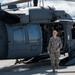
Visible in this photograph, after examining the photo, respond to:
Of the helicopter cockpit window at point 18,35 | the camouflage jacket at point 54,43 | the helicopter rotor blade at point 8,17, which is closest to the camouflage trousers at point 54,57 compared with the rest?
the camouflage jacket at point 54,43

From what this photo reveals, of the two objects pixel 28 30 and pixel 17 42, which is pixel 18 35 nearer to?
pixel 17 42

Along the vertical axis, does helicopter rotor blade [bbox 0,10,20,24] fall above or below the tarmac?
above

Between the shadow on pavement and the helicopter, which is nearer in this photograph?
the shadow on pavement

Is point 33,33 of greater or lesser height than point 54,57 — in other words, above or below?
above

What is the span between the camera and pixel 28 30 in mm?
17703

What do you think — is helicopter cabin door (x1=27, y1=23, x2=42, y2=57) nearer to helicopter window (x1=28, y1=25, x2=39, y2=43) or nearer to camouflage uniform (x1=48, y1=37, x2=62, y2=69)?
helicopter window (x1=28, y1=25, x2=39, y2=43)

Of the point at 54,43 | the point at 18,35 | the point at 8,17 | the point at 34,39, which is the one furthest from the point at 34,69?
the point at 8,17

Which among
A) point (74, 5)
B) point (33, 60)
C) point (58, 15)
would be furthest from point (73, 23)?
point (74, 5)

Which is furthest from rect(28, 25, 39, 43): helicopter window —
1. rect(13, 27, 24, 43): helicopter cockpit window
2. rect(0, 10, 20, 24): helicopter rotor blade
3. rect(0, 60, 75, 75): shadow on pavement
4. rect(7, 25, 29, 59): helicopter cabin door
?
rect(0, 60, 75, 75): shadow on pavement

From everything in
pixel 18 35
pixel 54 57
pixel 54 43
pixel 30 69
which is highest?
pixel 18 35

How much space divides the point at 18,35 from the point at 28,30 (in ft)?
2.01

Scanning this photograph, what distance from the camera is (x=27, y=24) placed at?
1783 centimetres

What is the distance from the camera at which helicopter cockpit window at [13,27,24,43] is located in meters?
17.2

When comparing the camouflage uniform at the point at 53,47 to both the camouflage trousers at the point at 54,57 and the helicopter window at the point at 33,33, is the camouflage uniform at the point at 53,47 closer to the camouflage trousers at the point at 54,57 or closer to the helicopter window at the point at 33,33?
the camouflage trousers at the point at 54,57
